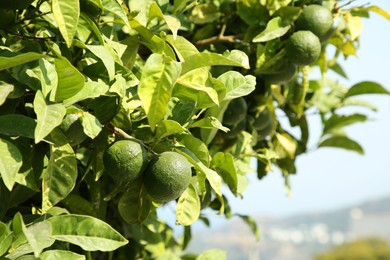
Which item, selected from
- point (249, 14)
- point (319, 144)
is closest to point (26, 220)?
point (249, 14)

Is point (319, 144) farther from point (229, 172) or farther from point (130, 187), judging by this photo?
point (130, 187)

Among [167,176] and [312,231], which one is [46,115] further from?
[312,231]

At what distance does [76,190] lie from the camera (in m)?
1.13

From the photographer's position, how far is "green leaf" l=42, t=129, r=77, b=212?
89cm

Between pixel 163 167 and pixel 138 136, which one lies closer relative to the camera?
pixel 163 167

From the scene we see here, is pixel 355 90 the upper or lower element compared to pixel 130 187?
lower

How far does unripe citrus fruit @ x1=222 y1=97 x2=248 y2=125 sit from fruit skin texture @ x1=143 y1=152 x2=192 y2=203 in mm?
365

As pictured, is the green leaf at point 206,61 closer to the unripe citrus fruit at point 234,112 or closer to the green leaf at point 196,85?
the green leaf at point 196,85

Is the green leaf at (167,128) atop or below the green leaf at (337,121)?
atop

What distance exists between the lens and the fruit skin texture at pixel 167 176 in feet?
3.04

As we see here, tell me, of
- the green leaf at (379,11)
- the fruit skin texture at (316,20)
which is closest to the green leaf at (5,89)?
the fruit skin texture at (316,20)

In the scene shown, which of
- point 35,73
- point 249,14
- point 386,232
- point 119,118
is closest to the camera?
point 35,73

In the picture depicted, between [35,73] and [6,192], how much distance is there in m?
0.18

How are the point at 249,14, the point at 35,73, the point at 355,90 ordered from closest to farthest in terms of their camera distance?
the point at 35,73 → the point at 249,14 → the point at 355,90
